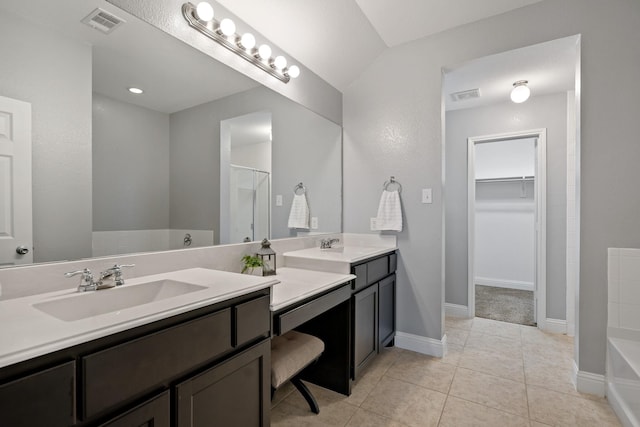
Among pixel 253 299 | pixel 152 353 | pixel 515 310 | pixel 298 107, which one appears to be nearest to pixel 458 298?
pixel 515 310

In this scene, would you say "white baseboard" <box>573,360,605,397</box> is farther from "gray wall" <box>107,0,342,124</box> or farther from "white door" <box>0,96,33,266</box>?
"white door" <box>0,96,33,266</box>

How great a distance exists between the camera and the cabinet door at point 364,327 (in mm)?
1971

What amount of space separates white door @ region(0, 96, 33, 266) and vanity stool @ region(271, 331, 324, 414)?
1075mm

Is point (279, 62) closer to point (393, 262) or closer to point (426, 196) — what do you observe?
point (426, 196)

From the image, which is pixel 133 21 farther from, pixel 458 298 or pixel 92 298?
pixel 458 298

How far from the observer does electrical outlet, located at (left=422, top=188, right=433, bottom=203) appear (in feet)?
8.20

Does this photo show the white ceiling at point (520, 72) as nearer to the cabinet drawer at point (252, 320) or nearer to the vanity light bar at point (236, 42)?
the vanity light bar at point (236, 42)

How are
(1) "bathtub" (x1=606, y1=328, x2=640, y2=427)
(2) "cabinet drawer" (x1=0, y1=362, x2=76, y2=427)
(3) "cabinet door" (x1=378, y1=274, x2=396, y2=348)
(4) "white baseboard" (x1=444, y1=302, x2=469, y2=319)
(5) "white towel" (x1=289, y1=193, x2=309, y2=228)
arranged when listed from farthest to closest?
(4) "white baseboard" (x1=444, y1=302, x2=469, y2=319), (5) "white towel" (x1=289, y1=193, x2=309, y2=228), (3) "cabinet door" (x1=378, y1=274, x2=396, y2=348), (1) "bathtub" (x1=606, y1=328, x2=640, y2=427), (2) "cabinet drawer" (x1=0, y1=362, x2=76, y2=427)

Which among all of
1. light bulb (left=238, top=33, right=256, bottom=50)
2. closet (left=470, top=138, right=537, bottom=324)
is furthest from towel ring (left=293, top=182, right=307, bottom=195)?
closet (left=470, top=138, right=537, bottom=324)

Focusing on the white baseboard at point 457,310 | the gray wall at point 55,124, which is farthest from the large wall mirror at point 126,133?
the white baseboard at point 457,310

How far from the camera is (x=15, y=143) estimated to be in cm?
107

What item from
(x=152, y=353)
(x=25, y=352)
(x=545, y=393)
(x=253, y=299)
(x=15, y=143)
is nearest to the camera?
(x=25, y=352)

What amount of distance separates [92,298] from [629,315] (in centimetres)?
280

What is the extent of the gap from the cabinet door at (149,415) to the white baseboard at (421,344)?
2.09 meters
